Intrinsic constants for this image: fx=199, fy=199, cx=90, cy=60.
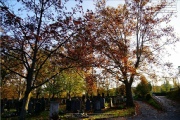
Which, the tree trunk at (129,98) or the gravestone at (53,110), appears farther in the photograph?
the tree trunk at (129,98)

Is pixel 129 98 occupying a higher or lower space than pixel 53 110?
lower

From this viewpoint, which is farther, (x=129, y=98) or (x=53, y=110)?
(x=129, y=98)

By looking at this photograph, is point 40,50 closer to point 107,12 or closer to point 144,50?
point 107,12

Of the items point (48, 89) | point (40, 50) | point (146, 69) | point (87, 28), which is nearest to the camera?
point (87, 28)

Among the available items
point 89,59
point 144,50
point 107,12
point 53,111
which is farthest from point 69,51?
point 144,50

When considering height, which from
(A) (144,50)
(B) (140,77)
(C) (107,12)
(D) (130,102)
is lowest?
(D) (130,102)

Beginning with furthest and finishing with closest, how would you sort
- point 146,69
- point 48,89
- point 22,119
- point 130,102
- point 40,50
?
point 48,89, point 146,69, point 130,102, point 40,50, point 22,119

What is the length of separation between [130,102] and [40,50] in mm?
17060

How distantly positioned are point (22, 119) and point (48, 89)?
94.1 feet

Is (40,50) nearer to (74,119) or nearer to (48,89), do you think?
(74,119)

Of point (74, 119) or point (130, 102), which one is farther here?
point (130, 102)

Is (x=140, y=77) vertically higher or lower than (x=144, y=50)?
lower

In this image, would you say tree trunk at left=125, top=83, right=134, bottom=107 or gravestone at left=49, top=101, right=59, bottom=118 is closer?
gravestone at left=49, top=101, right=59, bottom=118

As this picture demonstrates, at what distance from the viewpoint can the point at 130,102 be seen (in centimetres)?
2675
